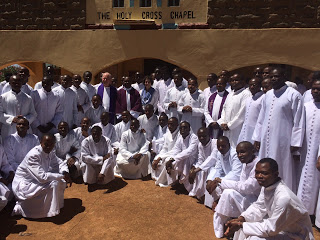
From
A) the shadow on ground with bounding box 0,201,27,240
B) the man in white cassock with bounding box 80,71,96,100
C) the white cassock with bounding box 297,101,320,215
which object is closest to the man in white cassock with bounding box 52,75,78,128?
the man in white cassock with bounding box 80,71,96,100

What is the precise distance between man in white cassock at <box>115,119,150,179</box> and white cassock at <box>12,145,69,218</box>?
1.95 metres

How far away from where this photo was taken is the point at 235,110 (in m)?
6.00

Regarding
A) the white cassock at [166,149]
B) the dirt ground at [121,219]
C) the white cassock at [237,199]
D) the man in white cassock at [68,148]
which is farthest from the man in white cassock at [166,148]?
the white cassock at [237,199]

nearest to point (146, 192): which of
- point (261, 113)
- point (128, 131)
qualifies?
point (128, 131)

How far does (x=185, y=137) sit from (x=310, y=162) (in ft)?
7.51

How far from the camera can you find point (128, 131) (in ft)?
22.4

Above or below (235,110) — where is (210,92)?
above

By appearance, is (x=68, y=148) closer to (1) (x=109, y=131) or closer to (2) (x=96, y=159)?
(2) (x=96, y=159)

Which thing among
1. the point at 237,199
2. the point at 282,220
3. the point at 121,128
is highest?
the point at 121,128

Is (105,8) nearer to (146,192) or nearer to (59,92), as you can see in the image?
(59,92)

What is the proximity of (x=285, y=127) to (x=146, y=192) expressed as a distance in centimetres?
275

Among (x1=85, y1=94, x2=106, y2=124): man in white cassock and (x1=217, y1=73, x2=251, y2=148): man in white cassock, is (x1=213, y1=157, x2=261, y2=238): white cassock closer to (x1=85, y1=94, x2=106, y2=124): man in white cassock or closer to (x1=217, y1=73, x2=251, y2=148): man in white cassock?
(x1=217, y1=73, x2=251, y2=148): man in white cassock

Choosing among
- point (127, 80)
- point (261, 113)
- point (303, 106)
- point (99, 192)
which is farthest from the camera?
point (127, 80)

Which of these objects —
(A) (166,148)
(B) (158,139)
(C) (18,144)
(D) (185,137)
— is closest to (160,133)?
(B) (158,139)
